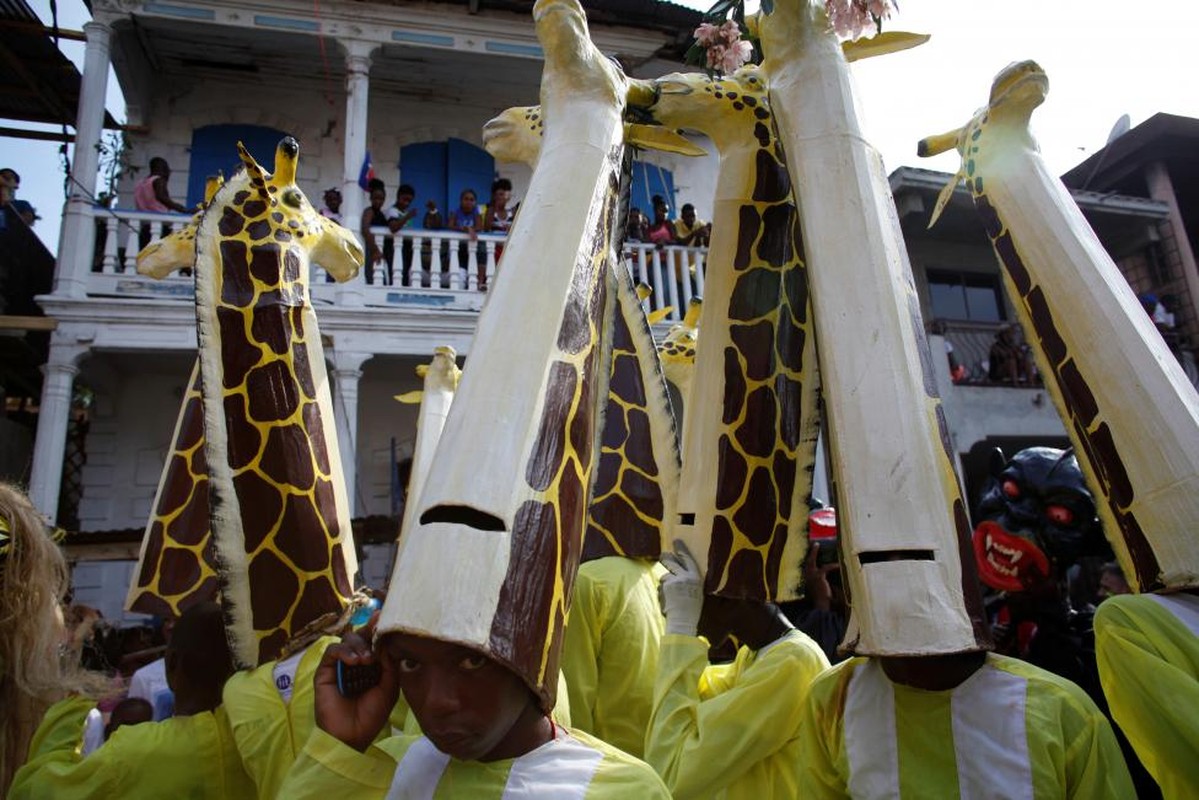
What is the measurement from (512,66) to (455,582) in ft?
34.3

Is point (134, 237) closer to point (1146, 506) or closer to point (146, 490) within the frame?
point (146, 490)

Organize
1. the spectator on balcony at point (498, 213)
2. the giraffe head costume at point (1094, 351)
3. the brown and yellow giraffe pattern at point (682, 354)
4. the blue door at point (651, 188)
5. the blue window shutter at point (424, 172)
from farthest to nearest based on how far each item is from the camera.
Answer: the blue door at point (651, 188), the blue window shutter at point (424, 172), the spectator on balcony at point (498, 213), the brown and yellow giraffe pattern at point (682, 354), the giraffe head costume at point (1094, 351)

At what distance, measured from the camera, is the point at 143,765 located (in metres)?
2.05

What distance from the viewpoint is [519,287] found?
4.86ft

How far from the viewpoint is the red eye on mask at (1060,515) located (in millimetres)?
2451

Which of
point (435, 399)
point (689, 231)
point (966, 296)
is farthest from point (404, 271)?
point (966, 296)

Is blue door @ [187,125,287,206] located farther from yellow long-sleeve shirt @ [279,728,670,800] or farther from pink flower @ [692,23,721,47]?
yellow long-sleeve shirt @ [279,728,670,800]

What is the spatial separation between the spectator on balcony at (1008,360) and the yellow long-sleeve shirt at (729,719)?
1022cm

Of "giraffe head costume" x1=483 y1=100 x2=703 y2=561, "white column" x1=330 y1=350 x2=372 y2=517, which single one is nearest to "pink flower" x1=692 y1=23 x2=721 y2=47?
"giraffe head costume" x1=483 y1=100 x2=703 y2=561

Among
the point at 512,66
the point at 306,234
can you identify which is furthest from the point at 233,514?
the point at 512,66

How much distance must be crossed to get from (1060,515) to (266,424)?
2.30 m

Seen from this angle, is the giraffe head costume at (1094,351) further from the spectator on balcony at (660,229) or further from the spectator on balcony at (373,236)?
the spectator on balcony at (373,236)

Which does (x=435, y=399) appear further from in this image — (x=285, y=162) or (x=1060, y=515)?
(x=1060, y=515)

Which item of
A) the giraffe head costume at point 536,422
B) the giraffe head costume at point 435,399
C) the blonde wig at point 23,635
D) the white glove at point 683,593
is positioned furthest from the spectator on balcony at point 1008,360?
the blonde wig at point 23,635
